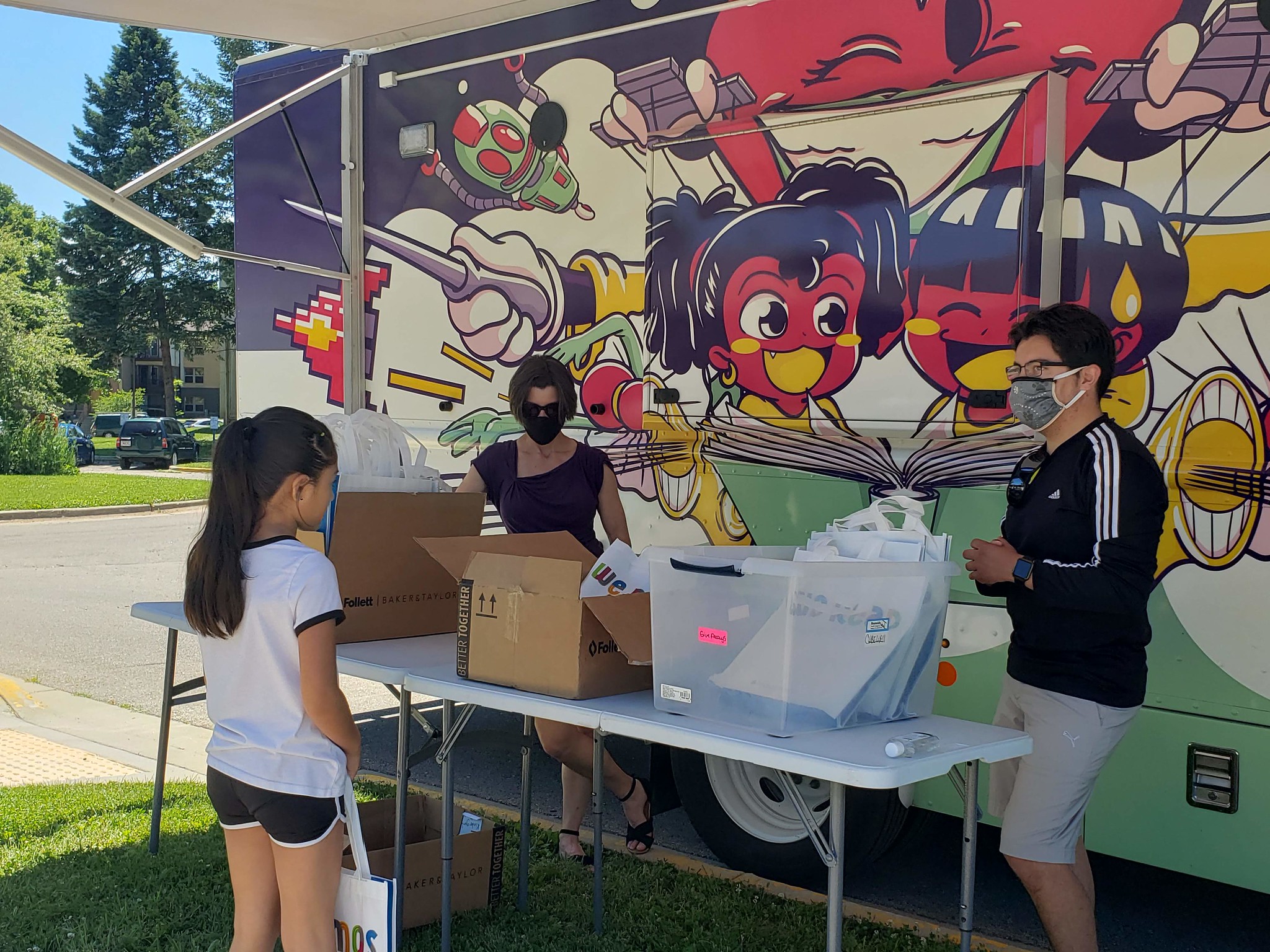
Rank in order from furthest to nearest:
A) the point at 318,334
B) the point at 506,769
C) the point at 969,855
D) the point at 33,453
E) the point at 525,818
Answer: the point at 33,453, the point at 506,769, the point at 318,334, the point at 525,818, the point at 969,855

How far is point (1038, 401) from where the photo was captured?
293 centimetres

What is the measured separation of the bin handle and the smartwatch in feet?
2.29

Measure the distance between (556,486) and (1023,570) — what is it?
5.80ft

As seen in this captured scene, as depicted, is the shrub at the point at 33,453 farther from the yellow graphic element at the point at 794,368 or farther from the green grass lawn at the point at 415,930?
the yellow graphic element at the point at 794,368

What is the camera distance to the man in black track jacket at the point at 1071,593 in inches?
109

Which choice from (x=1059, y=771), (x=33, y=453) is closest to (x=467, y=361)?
(x=1059, y=771)

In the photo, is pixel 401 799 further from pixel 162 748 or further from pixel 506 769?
pixel 506 769

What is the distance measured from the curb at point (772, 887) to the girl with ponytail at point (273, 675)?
1015mm

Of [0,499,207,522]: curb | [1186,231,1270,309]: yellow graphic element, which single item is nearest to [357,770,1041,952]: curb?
[1186,231,1270,309]: yellow graphic element

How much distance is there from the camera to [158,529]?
17078mm

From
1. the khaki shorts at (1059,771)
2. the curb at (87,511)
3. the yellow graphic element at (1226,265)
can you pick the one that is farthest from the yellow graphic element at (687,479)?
the curb at (87,511)

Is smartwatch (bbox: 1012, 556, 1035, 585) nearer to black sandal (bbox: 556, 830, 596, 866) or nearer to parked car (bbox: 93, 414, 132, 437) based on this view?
black sandal (bbox: 556, 830, 596, 866)

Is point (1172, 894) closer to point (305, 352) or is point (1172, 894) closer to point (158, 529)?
point (305, 352)

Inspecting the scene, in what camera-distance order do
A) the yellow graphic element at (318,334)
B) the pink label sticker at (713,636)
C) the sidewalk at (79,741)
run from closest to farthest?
the pink label sticker at (713,636), the yellow graphic element at (318,334), the sidewalk at (79,741)
